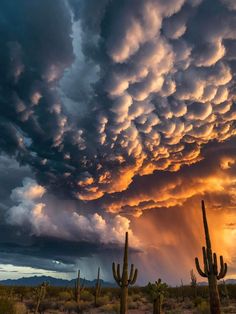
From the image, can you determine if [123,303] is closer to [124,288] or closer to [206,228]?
[124,288]

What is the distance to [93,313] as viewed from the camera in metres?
30.9

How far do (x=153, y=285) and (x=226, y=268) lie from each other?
773 cm

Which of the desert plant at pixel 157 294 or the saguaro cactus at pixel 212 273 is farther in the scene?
the desert plant at pixel 157 294

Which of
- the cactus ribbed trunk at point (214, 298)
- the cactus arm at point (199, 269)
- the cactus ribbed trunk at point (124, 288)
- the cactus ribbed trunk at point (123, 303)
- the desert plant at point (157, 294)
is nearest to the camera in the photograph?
the cactus ribbed trunk at point (214, 298)

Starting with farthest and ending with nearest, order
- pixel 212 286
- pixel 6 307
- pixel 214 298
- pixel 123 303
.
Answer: pixel 123 303 < pixel 6 307 < pixel 212 286 < pixel 214 298

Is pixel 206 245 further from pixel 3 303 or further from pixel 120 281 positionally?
pixel 3 303

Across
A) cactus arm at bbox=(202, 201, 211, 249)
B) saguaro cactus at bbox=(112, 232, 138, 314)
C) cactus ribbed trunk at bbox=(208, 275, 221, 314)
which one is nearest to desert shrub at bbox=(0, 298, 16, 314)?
saguaro cactus at bbox=(112, 232, 138, 314)

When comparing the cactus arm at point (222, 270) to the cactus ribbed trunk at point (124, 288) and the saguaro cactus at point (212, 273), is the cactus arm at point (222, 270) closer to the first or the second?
the saguaro cactus at point (212, 273)

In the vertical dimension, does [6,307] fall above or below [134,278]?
below

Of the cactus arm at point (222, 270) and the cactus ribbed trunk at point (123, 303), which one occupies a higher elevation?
the cactus arm at point (222, 270)

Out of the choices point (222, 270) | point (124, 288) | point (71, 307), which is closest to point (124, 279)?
point (124, 288)

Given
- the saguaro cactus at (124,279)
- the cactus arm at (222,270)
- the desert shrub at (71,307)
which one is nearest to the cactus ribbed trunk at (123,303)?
the saguaro cactus at (124,279)

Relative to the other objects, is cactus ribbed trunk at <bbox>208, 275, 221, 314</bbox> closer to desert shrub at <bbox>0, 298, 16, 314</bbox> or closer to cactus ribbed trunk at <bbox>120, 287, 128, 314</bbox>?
cactus ribbed trunk at <bbox>120, 287, 128, 314</bbox>

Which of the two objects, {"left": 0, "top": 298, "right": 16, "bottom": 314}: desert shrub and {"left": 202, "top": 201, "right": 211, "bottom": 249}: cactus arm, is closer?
{"left": 0, "top": 298, "right": 16, "bottom": 314}: desert shrub
